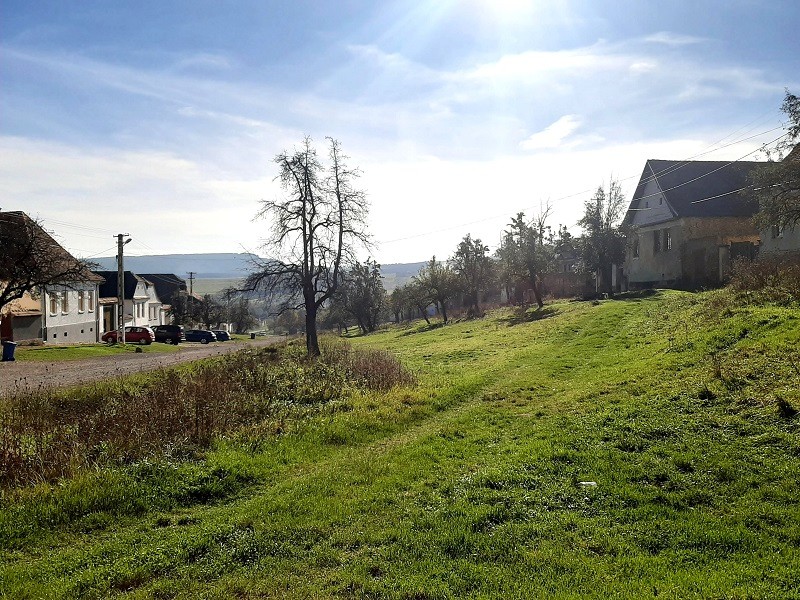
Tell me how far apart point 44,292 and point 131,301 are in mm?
30461

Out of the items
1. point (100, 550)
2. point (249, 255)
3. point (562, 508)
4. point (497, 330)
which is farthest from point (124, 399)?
point (497, 330)

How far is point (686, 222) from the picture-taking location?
3812 cm

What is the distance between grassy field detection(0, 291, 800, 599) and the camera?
16.2ft


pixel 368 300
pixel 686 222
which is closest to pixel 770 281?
pixel 686 222

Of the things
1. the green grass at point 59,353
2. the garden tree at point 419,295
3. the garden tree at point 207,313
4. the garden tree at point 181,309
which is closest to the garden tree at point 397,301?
the garden tree at point 419,295

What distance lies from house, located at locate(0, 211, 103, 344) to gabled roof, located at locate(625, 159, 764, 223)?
1473 inches

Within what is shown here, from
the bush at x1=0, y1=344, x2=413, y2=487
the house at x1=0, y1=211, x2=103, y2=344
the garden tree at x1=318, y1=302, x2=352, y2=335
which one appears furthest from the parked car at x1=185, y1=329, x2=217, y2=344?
the bush at x1=0, y1=344, x2=413, y2=487

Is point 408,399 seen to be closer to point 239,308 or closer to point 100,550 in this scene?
point 100,550

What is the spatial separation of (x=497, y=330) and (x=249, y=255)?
15.9 m

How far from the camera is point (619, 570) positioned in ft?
16.0

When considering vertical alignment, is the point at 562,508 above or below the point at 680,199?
below

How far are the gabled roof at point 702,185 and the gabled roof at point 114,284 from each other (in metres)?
56.3

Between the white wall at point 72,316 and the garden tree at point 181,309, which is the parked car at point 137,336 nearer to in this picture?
the white wall at point 72,316

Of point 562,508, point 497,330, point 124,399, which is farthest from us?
point 497,330
